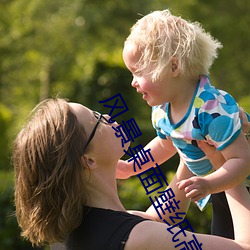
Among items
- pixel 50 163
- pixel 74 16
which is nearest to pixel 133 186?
pixel 50 163

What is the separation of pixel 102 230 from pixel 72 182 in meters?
0.22

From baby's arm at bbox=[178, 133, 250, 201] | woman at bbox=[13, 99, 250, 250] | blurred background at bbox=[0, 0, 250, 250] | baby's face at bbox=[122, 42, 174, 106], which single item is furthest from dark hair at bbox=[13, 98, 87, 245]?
blurred background at bbox=[0, 0, 250, 250]

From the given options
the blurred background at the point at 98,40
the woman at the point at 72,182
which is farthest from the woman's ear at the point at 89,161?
the blurred background at the point at 98,40

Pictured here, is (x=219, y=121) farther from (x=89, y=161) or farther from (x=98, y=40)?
(x=98, y=40)

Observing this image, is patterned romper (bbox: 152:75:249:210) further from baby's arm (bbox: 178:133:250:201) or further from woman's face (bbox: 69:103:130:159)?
woman's face (bbox: 69:103:130:159)

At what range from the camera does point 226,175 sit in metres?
2.58

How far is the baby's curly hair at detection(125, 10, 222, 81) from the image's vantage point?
9.09ft

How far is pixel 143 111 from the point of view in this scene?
13477 millimetres

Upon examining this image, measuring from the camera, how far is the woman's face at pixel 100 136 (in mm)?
2738

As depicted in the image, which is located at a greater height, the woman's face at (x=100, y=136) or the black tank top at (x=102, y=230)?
the woman's face at (x=100, y=136)

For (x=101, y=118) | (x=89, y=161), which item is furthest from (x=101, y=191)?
(x=101, y=118)

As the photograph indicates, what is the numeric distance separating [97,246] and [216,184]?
502mm

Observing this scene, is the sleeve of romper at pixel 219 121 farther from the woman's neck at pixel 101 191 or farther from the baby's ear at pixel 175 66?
the woman's neck at pixel 101 191

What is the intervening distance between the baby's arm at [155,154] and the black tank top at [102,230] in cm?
47
